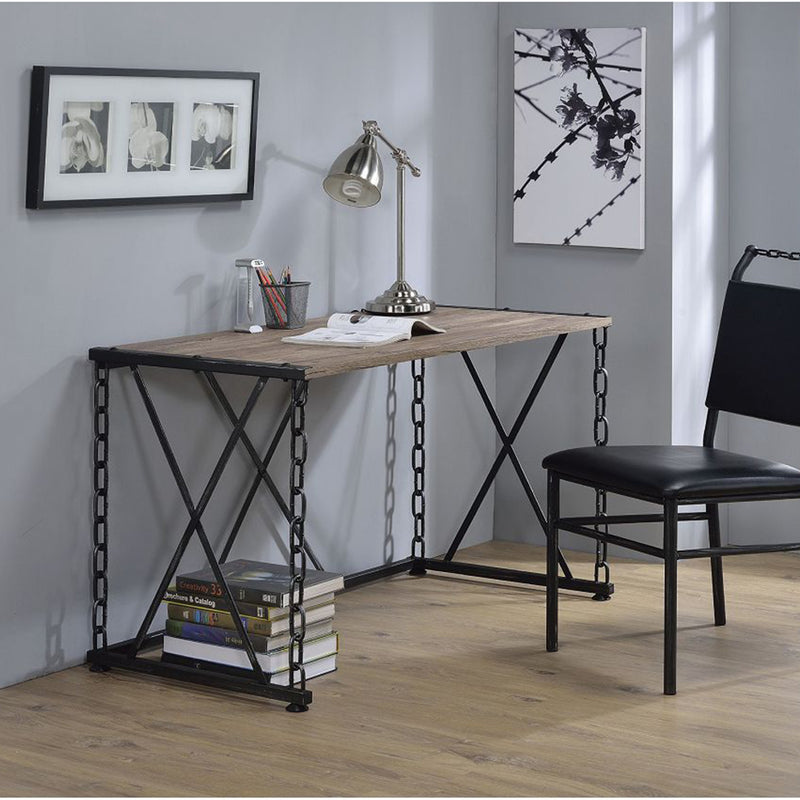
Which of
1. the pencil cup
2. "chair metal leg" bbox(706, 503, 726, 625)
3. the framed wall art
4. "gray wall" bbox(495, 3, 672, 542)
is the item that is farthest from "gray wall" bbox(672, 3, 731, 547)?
the framed wall art

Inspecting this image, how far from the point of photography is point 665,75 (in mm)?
4270

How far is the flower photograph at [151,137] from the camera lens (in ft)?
11.0

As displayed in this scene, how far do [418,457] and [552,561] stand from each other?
998mm

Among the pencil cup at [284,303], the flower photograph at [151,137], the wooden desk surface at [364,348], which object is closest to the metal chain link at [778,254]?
the wooden desk surface at [364,348]

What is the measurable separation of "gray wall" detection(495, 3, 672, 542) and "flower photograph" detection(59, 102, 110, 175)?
5.37 ft

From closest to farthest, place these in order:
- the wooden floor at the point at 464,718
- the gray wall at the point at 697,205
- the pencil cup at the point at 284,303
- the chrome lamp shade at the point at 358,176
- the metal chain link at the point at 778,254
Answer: the wooden floor at the point at 464,718
the pencil cup at the point at 284,303
the chrome lamp shade at the point at 358,176
the metal chain link at the point at 778,254
the gray wall at the point at 697,205

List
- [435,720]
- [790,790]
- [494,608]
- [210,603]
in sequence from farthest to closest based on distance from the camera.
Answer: [494,608], [210,603], [435,720], [790,790]

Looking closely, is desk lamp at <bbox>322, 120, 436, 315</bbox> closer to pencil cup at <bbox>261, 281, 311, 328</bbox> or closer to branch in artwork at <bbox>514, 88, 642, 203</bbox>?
pencil cup at <bbox>261, 281, 311, 328</bbox>

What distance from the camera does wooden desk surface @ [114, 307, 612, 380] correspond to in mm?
3154

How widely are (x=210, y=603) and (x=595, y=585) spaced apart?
1.20m

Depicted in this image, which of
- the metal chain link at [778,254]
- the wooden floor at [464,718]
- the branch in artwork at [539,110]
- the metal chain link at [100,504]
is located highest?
the branch in artwork at [539,110]

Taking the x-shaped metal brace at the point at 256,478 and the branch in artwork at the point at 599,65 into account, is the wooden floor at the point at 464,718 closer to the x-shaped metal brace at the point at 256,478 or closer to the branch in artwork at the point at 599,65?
the x-shaped metal brace at the point at 256,478

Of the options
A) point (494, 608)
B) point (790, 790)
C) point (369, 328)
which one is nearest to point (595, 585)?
point (494, 608)

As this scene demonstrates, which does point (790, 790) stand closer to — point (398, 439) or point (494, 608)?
point (494, 608)
